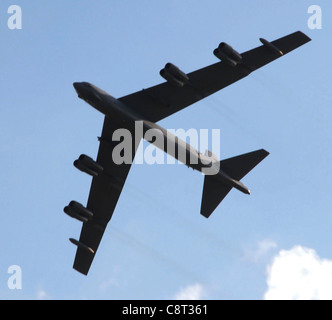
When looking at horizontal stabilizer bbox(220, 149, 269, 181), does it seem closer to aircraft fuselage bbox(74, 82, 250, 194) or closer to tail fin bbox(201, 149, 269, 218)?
tail fin bbox(201, 149, 269, 218)

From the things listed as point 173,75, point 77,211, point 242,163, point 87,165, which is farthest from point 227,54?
point 77,211

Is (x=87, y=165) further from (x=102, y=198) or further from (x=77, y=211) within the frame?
(x=102, y=198)

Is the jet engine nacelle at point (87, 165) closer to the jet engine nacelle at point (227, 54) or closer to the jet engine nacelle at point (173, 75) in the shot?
the jet engine nacelle at point (173, 75)

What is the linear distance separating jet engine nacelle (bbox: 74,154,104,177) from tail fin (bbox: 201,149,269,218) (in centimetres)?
876

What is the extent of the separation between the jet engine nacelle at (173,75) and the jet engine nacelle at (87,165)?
29.9 ft

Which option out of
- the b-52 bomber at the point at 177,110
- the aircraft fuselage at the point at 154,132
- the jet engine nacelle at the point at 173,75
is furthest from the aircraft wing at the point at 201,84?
the jet engine nacelle at the point at 173,75

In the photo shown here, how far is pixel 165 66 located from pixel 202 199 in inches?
448

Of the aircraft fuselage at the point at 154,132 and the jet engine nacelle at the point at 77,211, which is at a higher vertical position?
the aircraft fuselage at the point at 154,132

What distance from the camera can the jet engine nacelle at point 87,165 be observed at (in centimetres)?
5025

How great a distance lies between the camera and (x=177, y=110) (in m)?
50.1

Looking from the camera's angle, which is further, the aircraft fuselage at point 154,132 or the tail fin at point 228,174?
the tail fin at point 228,174

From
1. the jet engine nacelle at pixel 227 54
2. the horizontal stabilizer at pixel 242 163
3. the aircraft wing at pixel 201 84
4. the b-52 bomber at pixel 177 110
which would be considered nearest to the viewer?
the jet engine nacelle at pixel 227 54
